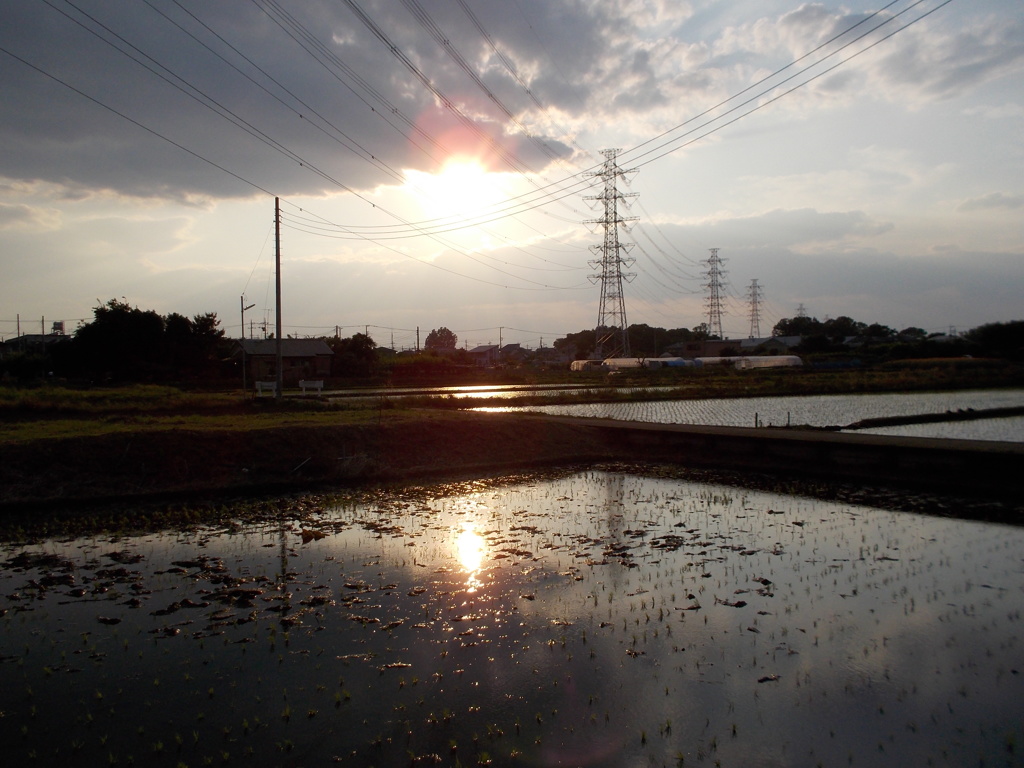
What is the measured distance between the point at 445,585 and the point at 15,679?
4271 mm

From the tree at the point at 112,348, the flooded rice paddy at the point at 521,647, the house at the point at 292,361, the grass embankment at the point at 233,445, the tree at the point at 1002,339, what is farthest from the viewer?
the tree at the point at 1002,339

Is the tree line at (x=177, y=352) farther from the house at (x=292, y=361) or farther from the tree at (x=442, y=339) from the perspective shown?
the tree at (x=442, y=339)

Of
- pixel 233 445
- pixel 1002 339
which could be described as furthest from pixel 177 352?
pixel 1002 339

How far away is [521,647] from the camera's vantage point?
21.1 ft

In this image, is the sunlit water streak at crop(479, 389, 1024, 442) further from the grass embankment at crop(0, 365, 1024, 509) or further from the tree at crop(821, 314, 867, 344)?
the tree at crop(821, 314, 867, 344)

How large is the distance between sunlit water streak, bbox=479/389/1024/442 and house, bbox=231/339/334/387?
3201cm

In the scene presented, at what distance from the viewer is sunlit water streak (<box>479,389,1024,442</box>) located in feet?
74.3

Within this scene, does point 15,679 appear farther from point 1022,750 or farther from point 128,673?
point 1022,750

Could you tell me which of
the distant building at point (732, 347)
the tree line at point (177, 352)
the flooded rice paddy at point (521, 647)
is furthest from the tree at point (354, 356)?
the distant building at point (732, 347)

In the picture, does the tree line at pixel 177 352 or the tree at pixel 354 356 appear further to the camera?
the tree at pixel 354 356

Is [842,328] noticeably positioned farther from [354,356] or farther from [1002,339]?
[354,356]

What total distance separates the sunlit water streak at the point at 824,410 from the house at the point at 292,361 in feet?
105

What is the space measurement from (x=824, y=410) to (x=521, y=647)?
26517 millimetres

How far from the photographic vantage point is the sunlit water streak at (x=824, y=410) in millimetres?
22656
